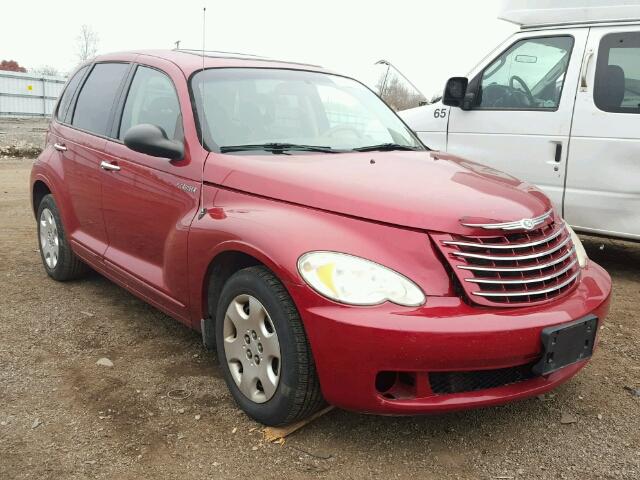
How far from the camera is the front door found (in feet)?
17.4

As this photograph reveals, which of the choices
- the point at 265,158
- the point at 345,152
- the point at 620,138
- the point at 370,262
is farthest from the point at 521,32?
the point at 370,262

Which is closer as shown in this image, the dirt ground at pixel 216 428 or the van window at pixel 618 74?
the dirt ground at pixel 216 428

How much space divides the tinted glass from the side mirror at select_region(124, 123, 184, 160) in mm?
1943

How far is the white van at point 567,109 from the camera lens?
5.06 metres

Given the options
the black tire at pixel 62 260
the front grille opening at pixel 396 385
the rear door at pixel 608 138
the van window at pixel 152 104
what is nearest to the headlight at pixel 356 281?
the front grille opening at pixel 396 385

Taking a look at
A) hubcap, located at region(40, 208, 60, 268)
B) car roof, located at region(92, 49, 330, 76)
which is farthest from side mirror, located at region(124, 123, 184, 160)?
hubcap, located at region(40, 208, 60, 268)

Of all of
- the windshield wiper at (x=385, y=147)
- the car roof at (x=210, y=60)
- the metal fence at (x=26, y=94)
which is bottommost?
the metal fence at (x=26, y=94)

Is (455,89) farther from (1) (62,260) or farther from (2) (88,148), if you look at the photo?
(1) (62,260)

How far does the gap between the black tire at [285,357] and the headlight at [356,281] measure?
181 mm

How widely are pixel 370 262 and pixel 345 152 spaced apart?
1.10 metres

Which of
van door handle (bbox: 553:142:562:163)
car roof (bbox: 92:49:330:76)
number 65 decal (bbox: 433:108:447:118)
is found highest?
car roof (bbox: 92:49:330:76)

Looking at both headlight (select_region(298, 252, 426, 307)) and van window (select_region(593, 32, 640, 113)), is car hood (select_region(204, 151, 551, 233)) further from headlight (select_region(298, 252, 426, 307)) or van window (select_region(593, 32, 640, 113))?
van window (select_region(593, 32, 640, 113))

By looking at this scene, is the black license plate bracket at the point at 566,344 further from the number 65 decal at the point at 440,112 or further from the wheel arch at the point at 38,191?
the wheel arch at the point at 38,191

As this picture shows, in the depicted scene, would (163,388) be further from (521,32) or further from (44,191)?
(521,32)
